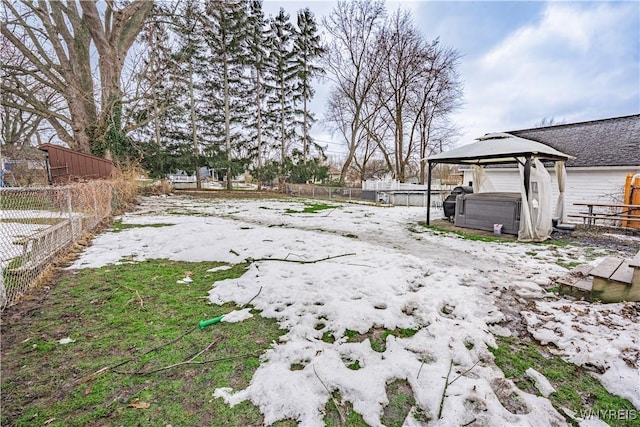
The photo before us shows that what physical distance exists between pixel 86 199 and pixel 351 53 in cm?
1767

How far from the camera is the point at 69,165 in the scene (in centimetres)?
980

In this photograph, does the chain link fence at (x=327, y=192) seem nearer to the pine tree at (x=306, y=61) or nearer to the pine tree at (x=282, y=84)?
the pine tree at (x=282, y=84)

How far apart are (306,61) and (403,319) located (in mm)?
21912

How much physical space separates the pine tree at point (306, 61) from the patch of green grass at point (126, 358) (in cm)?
1914

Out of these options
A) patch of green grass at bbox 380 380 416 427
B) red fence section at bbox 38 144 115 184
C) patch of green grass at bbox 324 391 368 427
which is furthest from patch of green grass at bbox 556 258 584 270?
red fence section at bbox 38 144 115 184

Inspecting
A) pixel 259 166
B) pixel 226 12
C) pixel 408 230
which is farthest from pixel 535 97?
pixel 226 12

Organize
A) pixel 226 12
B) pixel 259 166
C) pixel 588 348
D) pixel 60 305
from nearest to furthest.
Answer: pixel 588 348, pixel 60 305, pixel 226 12, pixel 259 166

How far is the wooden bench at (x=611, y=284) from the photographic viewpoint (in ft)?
8.79

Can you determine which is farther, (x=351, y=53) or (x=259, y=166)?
(x=259, y=166)

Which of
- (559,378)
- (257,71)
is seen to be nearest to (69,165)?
(559,378)

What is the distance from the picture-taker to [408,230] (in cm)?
711

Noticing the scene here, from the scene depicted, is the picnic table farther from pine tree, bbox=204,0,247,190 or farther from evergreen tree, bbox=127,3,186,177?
pine tree, bbox=204,0,247,190

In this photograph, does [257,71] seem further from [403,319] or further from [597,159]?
[403,319]

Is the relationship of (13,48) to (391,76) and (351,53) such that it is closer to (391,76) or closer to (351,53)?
(351,53)
